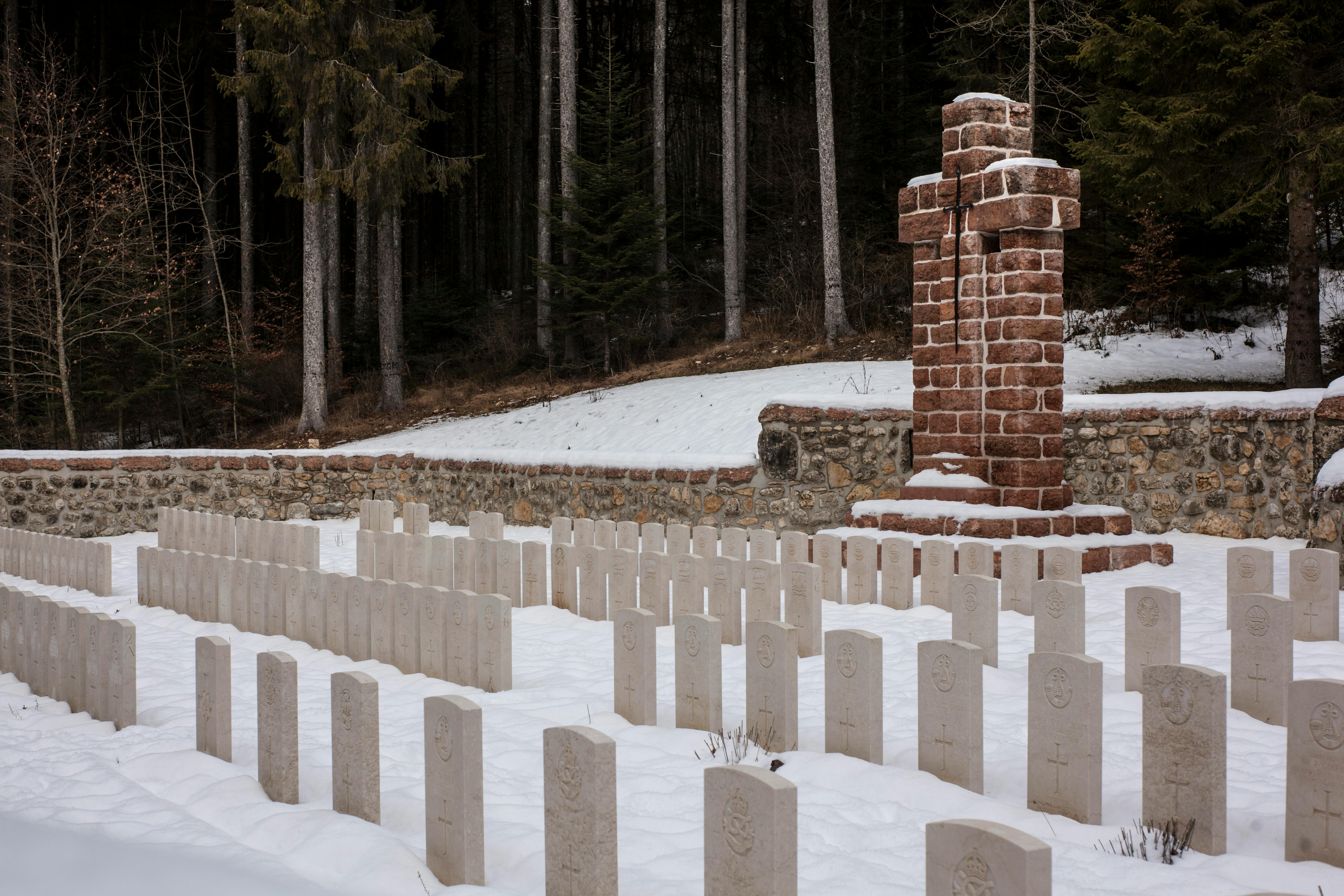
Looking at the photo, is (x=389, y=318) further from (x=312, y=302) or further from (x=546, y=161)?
(x=546, y=161)

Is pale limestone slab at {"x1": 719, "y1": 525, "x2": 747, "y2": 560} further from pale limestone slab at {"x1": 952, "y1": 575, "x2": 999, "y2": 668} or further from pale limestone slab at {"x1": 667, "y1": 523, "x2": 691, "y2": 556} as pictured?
pale limestone slab at {"x1": 952, "y1": 575, "x2": 999, "y2": 668}

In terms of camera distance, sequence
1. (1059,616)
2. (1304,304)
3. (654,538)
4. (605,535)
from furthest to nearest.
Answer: (1304,304) < (605,535) < (654,538) < (1059,616)

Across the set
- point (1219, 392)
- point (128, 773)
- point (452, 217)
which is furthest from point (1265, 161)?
point (452, 217)

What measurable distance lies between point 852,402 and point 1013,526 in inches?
91.3

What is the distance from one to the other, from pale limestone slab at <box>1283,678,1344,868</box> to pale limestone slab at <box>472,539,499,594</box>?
4.70 m

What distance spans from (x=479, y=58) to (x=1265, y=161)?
2355cm

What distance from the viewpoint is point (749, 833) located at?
205 cm

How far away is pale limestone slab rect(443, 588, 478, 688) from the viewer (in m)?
4.57

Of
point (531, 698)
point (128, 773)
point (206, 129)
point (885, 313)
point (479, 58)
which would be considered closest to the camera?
point (128, 773)

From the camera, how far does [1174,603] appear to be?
3953 millimetres

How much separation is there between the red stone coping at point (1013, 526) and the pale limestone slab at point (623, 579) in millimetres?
2074

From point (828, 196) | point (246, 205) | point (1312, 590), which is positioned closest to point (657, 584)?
point (1312, 590)

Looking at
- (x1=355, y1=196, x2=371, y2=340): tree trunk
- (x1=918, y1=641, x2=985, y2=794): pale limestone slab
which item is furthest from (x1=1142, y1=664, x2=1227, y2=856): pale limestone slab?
(x1=355, y1=196, x2=371, y2=340): tree trunk

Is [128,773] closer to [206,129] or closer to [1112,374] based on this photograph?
[1112,374]
